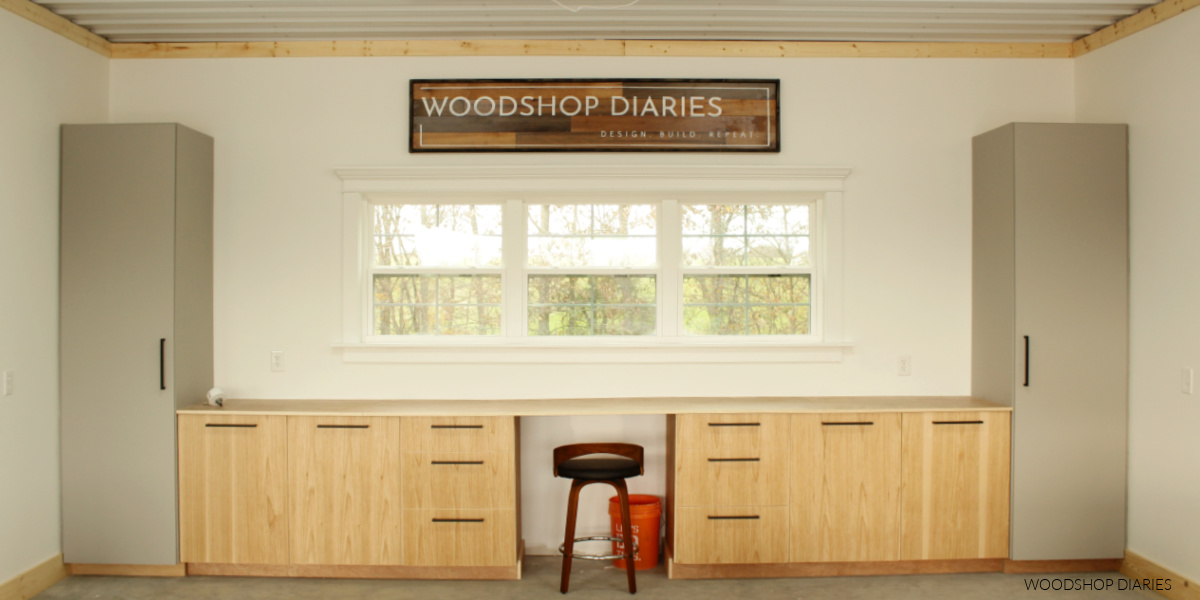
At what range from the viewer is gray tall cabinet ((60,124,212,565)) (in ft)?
11.5

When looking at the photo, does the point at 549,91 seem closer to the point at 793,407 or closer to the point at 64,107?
the point at 793,407

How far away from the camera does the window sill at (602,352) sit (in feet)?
12.9

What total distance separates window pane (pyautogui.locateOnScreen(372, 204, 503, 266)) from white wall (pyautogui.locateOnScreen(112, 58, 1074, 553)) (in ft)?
0.87

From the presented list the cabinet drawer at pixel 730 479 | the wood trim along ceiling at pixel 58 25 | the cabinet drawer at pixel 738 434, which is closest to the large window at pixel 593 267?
the cabinet drawer at pixel 738 434

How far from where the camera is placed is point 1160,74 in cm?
344

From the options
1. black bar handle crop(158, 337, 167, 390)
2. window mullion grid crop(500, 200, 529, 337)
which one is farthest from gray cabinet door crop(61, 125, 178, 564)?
window mullion grid crop(500, 200, 529, 337)

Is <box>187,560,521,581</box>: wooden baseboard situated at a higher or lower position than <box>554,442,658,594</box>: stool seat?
lower

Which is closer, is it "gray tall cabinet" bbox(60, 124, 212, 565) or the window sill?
"gray tall cabinet" bbox(60, 124, 212, 565)

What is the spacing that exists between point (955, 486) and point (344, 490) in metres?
3.20

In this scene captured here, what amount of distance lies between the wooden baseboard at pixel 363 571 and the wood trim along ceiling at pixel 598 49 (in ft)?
9.41

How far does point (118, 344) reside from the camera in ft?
11.6

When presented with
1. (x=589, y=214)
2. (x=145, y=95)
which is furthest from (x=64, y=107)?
(x=589, y=214)

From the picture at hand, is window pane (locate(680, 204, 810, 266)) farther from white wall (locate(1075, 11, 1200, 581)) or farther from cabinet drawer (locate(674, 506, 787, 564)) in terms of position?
white wall (locate(1075, 11, 1200, 581))

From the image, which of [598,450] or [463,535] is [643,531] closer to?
[598,450]
